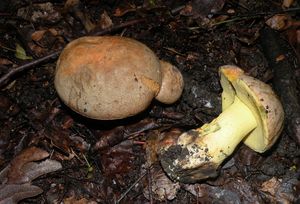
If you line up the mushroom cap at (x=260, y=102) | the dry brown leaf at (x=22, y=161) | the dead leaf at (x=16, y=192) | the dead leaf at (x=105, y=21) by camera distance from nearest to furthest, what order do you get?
the mushroom cap at (x=260, y=102)
the dead leaf at (x=16, y=192)
the dry brown leaf at (x=22, y=161)
the dead leaf at (x=105, y=21)

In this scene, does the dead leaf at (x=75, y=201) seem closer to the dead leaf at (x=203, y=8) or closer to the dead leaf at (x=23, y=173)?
the dead leaf at (x=23, y=173)

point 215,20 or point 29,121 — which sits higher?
point 215,20

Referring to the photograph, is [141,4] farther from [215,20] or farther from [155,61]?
[155,61]

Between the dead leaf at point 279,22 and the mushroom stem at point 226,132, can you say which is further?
the dead leaf at point 279,22

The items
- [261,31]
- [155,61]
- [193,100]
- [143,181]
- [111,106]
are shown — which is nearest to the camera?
[111,106]

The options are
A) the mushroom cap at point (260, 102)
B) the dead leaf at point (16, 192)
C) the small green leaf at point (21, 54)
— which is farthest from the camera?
the small green leaf at point (21, 54)

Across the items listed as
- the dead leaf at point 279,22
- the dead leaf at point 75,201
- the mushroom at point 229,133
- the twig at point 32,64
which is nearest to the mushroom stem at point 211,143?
the mushroom at point 229,133

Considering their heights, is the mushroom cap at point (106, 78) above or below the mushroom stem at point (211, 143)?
above

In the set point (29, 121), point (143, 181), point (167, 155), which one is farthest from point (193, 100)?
point (29, 121)
